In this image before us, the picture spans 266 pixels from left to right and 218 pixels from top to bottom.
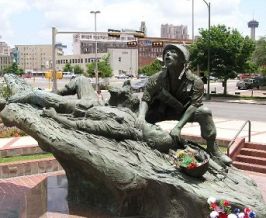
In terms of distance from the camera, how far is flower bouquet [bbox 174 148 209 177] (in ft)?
20.5

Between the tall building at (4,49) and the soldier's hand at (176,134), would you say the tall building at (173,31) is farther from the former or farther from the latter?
the soldier's hand at (176,134)

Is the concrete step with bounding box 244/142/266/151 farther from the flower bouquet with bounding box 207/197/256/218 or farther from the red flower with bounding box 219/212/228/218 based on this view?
the red flower with bounding box 219/212/228/218

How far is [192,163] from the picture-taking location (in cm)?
627

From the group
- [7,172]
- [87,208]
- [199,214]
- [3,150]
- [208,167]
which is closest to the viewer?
[199,214]

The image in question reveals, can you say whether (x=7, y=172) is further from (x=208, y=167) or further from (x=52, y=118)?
(x=208, y=167)

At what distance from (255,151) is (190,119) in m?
5.40

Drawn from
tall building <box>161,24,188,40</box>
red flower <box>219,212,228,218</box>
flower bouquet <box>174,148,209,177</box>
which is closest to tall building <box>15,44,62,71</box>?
tall building <box>161,24,188,40</box>

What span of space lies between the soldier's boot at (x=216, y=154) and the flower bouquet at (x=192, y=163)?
668 millimetres

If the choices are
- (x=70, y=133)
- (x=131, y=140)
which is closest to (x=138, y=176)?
(x=131, y=140)

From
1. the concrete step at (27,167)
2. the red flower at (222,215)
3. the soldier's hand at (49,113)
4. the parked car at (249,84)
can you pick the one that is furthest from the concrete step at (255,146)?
the parked car at (249,84)

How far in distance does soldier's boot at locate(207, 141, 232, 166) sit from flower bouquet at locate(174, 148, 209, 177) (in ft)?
2.19

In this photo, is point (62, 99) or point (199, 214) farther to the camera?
point (62, 99)

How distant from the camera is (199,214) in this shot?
6.10 m

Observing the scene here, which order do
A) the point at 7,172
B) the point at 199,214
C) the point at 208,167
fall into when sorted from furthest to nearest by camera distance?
1. the point at 7,172
2. the point at 208,167
3. the point at 199,214
